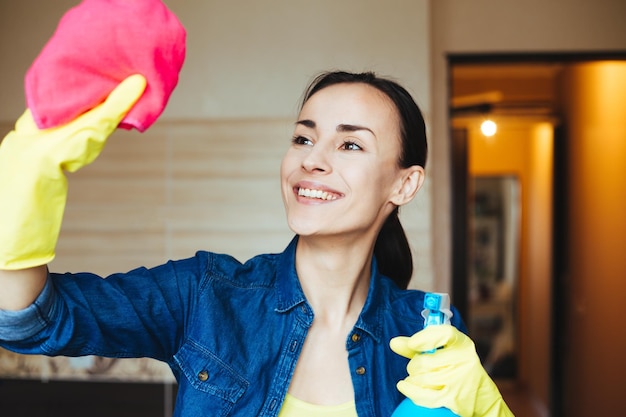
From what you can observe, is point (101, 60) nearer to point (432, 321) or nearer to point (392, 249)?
point (432, 321)

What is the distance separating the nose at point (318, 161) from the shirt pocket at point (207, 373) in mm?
356

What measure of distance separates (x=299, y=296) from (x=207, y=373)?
0.21 meters

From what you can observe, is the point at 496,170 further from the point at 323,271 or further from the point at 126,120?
the point at 126,120

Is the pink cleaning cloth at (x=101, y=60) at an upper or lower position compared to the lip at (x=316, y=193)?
upper

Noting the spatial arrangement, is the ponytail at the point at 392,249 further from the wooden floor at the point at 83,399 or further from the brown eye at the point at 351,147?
the wooden floor at the point at 83,399

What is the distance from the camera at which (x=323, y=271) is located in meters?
1.36

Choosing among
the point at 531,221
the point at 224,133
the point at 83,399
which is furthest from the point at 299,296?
the point at 531,221

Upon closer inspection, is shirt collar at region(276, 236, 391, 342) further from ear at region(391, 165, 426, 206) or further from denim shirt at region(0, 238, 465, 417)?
ear at region(391, 165, 426, 206)

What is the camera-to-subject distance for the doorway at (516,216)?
4590 mm

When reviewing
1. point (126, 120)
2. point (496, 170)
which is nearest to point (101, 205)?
point (126, 120)

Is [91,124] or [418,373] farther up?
[91,124]

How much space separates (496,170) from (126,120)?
6.20 metres

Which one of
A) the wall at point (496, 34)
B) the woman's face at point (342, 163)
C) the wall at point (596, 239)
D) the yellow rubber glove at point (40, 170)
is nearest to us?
the yellow rubber glove at point (40, 170)

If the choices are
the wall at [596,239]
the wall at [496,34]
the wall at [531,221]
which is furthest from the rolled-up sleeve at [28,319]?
the wall at [531,221]
